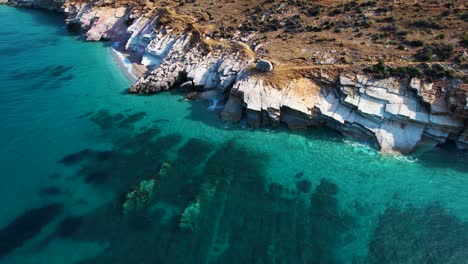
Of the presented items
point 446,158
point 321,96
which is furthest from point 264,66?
point 446,158

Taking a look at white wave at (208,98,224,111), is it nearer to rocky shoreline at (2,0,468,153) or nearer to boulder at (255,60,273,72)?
rocky shoreline at (2,0,468,153)

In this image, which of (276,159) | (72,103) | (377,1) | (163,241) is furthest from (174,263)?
(377,1)

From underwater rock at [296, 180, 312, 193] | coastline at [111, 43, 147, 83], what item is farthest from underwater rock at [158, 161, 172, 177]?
coastline at [111, 43, 147, 83]

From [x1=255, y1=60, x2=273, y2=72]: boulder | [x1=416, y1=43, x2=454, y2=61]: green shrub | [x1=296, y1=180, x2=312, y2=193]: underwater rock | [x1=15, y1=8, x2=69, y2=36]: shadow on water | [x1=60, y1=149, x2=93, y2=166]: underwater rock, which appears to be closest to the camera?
[x1=296, y1=180, x2=312, y2=193]: underwater rock

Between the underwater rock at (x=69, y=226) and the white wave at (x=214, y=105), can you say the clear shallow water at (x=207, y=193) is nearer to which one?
the underwater rock at (x=69, y=226)

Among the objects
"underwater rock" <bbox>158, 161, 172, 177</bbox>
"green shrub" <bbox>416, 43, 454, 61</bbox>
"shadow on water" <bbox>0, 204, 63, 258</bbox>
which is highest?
"green shrub" <bbox>416, 43, 454, 61</bbox>

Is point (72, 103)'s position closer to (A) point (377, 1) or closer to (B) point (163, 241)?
(B) point (163, 241)

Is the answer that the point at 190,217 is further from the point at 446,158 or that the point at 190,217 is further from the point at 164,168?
the point at 446,158
